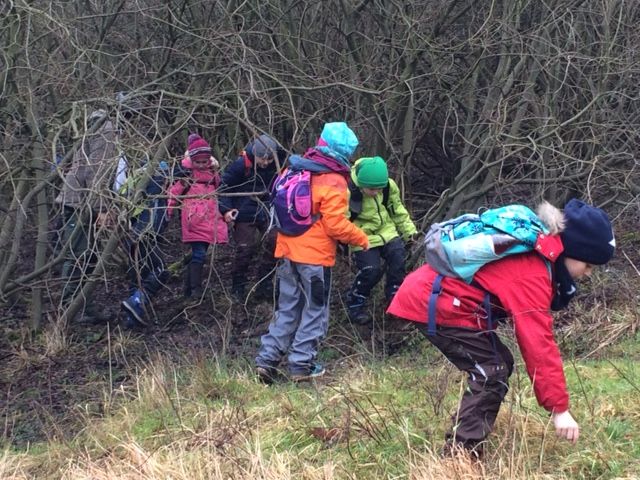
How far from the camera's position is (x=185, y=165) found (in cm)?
705

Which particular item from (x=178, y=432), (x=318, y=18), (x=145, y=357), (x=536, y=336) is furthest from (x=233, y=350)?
(x=536, y=336)

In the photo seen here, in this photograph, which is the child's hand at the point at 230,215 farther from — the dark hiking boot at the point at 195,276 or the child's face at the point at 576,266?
the child's face at the point at 576,266

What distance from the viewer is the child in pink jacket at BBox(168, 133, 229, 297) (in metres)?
7.00

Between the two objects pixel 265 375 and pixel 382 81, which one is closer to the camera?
pixel 265 375

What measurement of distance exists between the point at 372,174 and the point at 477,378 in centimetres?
303

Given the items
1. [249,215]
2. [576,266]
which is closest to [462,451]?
[576,266]

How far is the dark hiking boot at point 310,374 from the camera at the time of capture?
222 inches

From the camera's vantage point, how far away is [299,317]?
5891 mm

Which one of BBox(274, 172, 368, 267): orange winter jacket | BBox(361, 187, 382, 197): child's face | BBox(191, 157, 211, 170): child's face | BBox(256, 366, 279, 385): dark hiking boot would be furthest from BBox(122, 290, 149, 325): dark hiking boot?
BBox(361, 187, 382, 197): child's face

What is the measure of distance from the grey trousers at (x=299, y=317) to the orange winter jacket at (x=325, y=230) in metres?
0.08

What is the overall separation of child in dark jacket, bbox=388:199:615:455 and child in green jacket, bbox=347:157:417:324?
9.33 ft

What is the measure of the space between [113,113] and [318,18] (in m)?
2.99

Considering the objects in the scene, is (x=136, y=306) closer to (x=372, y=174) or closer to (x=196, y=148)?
(x=196, y=148)

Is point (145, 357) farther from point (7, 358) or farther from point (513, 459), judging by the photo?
point (513, 459)
